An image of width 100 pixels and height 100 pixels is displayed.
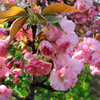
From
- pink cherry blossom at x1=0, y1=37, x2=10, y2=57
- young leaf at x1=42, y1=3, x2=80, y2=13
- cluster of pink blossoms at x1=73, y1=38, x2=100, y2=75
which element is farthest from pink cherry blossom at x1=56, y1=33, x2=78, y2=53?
cluster of pink blossoms at x1=73, y1=38, x2=100, y2=75

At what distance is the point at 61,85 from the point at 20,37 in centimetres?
40

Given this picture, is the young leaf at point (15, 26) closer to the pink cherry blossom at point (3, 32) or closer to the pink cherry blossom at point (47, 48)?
the pink cherry blossom at point (47, 48)

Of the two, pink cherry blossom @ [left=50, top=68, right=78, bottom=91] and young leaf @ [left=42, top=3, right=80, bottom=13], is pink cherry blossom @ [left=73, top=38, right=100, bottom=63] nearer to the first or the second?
pink cherry blossom @ [left=50, top=68, right=78, bottom=91]

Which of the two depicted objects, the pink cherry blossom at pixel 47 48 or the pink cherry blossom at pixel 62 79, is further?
the pink cherry blossom at pixel 62 79

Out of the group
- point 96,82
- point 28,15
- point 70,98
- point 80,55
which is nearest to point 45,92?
point 70,98

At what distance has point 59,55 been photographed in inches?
30.1

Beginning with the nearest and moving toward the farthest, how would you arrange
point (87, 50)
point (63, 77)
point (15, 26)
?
point (15, 26)
point (63, 77)
point (87, 50)

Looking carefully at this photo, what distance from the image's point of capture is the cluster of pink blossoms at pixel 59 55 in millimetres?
686

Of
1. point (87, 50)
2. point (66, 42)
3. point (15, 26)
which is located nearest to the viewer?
point (15, 26)

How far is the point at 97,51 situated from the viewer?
1219 millimetres

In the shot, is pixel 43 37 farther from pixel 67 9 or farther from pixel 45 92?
pixel 45 92

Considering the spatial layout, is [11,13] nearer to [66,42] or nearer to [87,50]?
[66,42]

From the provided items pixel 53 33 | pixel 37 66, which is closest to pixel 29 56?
pixel 37 66

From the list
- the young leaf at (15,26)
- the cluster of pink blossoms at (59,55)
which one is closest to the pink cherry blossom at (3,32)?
the cluster of pink blossoms at (59,55)
